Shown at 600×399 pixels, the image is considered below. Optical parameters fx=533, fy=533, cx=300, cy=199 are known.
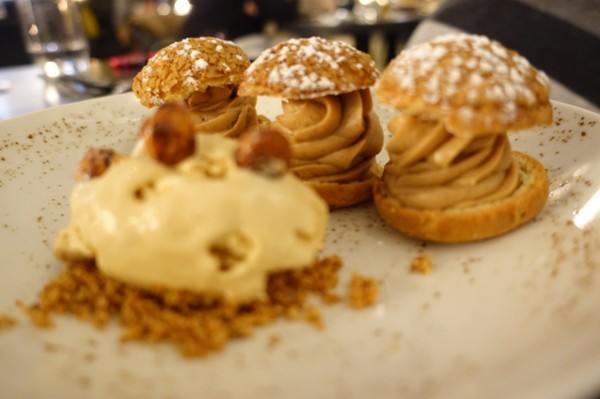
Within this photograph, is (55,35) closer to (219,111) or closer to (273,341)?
(219,111)

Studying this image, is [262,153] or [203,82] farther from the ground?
[262,153]

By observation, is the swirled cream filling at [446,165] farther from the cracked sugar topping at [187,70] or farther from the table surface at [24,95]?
the table surface at [24,95]

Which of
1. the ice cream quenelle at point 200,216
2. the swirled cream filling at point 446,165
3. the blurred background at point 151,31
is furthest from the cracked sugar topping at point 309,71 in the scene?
the blurred background at point 151,31

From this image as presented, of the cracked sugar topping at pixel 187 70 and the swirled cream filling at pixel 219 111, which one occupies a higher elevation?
the cracked sugar topping at pixel 187 70

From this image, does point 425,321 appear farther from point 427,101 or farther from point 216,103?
point 216,103

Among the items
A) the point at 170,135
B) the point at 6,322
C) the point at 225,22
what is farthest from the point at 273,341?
the point at 225,22

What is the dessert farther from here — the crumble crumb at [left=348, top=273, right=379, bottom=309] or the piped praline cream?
the piped praline cream

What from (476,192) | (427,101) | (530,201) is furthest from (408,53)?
(530,201)

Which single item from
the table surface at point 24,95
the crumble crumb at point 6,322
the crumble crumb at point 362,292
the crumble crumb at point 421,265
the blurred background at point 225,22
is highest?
the crumble crumb at point 6,322
